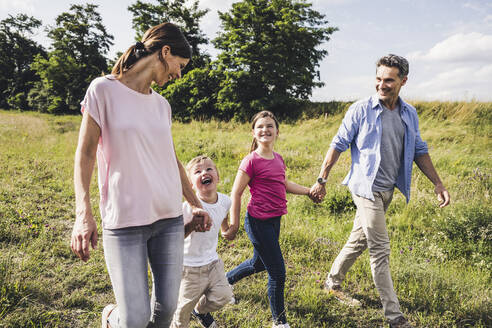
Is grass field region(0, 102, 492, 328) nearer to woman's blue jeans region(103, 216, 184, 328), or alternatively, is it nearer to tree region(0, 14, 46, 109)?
woman's blue jeans region(103, 216, 184, 328)

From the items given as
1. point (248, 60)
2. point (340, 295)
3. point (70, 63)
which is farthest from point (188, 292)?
point (70, 63)

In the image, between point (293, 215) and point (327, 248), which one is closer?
point (327, 248)

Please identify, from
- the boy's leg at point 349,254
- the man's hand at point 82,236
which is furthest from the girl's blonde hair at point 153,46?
the boy's leg at point 349,254

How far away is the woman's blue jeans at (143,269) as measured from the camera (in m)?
1.71

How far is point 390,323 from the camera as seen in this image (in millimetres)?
2879

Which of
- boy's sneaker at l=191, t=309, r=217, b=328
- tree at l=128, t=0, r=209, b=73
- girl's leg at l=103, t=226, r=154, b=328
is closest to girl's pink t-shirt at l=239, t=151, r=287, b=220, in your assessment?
boy's sneaker at l=191, t=309, r=217, b=328

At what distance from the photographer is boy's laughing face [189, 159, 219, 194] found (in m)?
2.67

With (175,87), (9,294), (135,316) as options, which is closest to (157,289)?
(135,316)

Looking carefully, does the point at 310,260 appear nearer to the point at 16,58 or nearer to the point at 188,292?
the point at 188,292

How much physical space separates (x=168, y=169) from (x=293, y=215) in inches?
155

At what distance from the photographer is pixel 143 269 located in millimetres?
1783

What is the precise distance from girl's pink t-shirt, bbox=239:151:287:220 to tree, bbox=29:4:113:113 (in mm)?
41320

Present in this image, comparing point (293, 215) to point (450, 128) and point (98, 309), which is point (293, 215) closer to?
point (98, 309)

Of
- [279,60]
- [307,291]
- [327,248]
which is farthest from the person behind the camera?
[279,60]
